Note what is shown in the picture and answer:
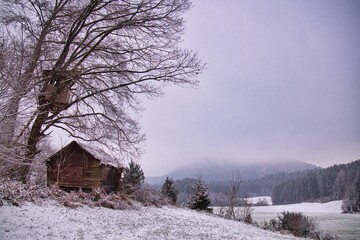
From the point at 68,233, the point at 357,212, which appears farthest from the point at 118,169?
the point at 357,212

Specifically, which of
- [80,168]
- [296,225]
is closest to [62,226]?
[80,168]

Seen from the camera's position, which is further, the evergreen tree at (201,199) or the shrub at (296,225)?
the evergreen tree at (201,199)

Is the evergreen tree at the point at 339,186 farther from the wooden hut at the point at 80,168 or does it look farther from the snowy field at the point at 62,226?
the snowy field at the point at 62,226

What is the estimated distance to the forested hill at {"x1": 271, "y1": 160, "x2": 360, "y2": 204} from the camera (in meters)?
114

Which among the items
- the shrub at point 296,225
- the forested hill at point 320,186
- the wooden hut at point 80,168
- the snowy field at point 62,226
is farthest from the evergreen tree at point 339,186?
the snowy field at point 62,226

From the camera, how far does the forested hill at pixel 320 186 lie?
113656mm

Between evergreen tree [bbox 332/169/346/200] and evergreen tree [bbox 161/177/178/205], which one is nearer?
evergreen tree [bbox 161/177/178/205]

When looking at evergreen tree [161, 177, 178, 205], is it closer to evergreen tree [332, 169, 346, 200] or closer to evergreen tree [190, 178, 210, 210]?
evergreen tree [190, 178, 210, 210]

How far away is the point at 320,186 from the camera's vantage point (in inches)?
5094

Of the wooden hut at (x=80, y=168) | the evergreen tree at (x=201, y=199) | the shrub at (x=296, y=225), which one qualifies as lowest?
the shrub at (x=296, y=225)

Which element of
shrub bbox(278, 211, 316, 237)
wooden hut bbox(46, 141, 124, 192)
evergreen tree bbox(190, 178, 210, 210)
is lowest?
shrub bbox(278, 211, 316, 237)

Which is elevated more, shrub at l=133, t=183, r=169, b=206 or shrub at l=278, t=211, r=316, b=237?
shrub at l=133, t=183, r=169, b=206

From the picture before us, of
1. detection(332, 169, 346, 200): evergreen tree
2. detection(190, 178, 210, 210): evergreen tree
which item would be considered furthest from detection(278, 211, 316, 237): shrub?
detection(332, 169, 346, 200): evergreen tree

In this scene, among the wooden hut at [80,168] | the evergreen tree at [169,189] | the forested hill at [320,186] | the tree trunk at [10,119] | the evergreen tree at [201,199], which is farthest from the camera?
the forested hill at [320,186]
